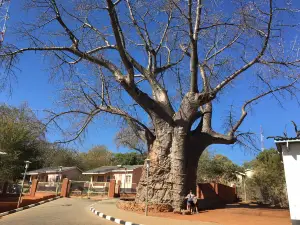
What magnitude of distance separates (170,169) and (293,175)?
6022 millimetres

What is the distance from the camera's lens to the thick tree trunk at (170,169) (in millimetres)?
13586

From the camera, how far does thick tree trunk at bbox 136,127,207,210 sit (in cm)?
1359

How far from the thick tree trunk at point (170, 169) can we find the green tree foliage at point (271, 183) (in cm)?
1128

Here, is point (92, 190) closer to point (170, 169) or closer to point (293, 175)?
point (170, 169)

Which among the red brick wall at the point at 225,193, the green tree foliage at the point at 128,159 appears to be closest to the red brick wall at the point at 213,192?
the red brick wall at the point at 225,193

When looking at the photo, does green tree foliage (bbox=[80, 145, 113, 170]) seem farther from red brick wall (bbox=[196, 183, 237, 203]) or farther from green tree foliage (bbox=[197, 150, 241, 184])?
red brick wall (bbox=[196, 183, 237, 203])

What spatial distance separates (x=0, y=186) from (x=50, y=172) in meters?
8.81

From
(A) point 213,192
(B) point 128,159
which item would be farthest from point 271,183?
(B) point 128,159

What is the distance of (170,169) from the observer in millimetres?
14070

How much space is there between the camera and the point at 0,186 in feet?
96.9

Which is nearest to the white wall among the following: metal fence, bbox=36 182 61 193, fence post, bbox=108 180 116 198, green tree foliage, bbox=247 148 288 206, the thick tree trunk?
the thick tree trunk

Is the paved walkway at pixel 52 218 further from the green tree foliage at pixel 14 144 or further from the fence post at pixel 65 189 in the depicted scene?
the fence post at pixel 65 189

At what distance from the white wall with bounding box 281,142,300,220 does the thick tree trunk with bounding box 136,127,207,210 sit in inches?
211

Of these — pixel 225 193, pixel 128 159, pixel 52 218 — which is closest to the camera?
pixel 52 218
